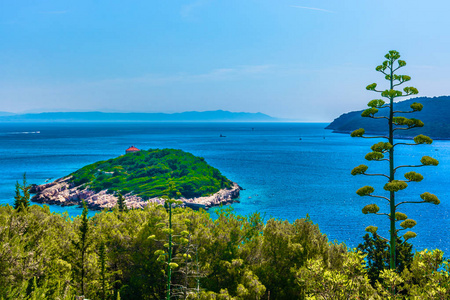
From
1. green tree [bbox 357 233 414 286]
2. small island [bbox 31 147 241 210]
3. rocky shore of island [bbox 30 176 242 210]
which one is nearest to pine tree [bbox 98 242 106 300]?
green tree [bbox 357 233 414 286]

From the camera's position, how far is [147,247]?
28375mm

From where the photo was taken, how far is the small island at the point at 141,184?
9012 cm

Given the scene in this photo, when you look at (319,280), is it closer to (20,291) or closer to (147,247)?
(20,291)

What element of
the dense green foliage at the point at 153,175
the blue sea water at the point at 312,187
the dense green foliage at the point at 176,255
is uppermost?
the dense green foliage at the point at 176,255

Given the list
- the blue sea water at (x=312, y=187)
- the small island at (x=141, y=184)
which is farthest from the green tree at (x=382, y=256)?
the small island at (x=141, y=184)

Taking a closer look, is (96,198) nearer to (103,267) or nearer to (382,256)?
(103,267)

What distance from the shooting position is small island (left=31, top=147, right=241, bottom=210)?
9012cm

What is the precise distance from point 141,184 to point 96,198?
41.3ft

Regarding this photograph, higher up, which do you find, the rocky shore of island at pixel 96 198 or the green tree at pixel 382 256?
the green tree at pixel 382 256

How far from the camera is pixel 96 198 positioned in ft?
301

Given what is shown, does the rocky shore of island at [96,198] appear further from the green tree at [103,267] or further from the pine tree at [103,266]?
the pine tree at [103,266]

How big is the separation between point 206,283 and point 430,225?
61.3m

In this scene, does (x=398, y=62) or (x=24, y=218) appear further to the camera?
(x=24, y=218)

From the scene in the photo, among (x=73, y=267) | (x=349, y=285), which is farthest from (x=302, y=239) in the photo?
(x=73, y=267)
